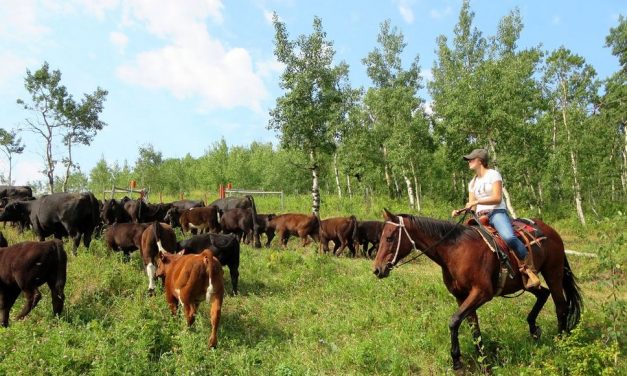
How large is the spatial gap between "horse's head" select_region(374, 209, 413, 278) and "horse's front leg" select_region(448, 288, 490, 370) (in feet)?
3.54

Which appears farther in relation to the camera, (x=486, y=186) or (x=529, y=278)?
(x=486, y=186)

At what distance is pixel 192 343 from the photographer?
6.59 meters

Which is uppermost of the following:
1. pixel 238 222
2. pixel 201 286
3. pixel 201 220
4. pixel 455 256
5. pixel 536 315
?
pixel 455 256

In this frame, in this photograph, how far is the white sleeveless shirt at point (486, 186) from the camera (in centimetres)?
694

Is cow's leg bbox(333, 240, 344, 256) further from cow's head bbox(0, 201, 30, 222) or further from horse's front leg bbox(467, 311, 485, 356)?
cow's head bbox(0, 201, 30, 222)

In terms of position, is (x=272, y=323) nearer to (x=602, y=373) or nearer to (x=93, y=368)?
(x=93, y=368)

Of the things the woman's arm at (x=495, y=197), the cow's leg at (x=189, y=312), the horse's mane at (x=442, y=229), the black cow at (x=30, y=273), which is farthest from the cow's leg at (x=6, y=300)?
the woman's arm at (x=495, y=197)

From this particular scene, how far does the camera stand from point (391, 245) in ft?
21.6

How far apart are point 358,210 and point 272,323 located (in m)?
22.4

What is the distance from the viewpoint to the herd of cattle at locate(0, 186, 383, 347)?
7.50 m

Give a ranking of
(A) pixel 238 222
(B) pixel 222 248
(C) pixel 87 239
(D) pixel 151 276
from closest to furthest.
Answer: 1. (D) pixel 151 276
2. (B) pixel 222 248
3. (C) pixel 87 239
4. (A) pixel 238 222

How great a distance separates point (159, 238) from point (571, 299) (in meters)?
8.54

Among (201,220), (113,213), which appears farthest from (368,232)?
(113,213)

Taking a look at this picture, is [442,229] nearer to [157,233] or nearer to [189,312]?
[189,312]
